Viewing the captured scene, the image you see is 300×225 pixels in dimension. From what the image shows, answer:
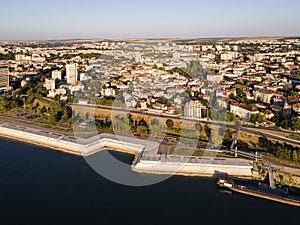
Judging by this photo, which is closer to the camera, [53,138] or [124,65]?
[53,138]

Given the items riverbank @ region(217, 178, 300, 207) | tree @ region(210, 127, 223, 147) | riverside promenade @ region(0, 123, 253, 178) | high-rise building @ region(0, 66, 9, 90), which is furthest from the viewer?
high-rise building @ region(0, 66, 9, 90)

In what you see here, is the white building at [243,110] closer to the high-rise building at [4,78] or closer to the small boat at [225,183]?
the small boat at [225,183]

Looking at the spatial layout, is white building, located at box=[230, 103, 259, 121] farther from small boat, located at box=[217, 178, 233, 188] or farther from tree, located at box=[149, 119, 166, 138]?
small boat, located at box=[217, 178, 233, 188]

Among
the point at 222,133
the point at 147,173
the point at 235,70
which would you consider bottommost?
the point at 147,173

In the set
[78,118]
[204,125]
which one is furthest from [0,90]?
[204,125]

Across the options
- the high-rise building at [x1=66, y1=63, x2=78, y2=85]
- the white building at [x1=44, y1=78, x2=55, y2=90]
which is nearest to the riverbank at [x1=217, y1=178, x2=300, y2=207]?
the white building at [x1=44, y1=78, x2=55, y2=90]

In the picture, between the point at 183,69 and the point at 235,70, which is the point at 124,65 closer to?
the point at 183,69

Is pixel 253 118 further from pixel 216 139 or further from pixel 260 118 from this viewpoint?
pixel 216 139

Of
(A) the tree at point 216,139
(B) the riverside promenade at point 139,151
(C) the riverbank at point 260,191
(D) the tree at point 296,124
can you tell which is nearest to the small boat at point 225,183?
(C) the riverbank at point 260,191
